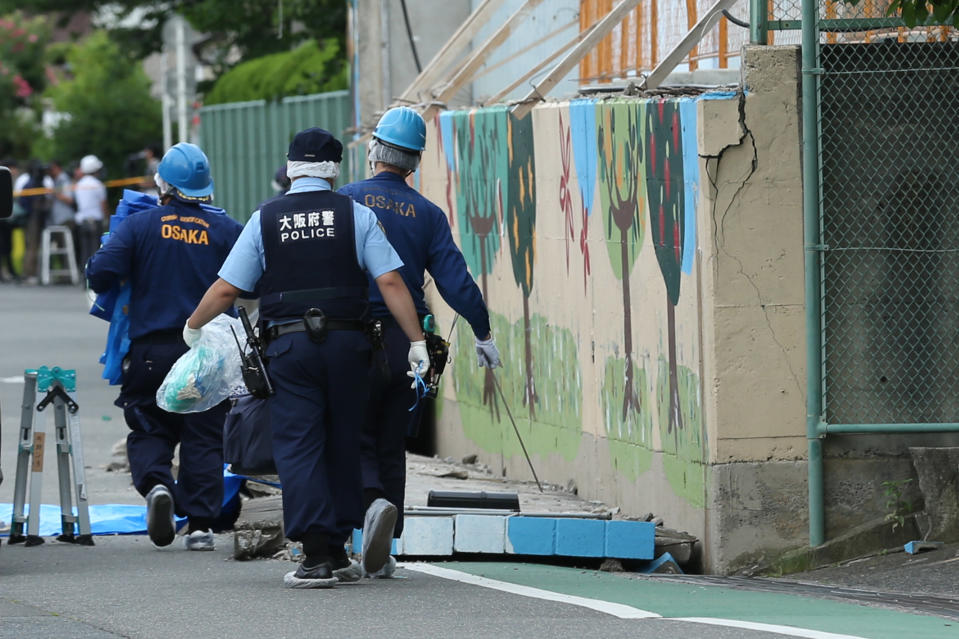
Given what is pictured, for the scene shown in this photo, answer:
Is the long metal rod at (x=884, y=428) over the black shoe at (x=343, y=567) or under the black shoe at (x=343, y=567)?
over

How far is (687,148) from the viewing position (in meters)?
9.20

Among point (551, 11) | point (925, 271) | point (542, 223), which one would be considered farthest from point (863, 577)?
point (551, 11)

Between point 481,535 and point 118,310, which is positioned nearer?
point 481,535

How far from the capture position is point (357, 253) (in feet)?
26.3

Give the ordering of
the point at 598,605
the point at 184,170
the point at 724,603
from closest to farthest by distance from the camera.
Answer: the point at 598,605 < the point at 724,603 < the point at 184,170

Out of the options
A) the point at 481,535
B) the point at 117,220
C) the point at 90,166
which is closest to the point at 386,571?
the point at 481,535

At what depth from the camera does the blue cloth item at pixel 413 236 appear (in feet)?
27.5

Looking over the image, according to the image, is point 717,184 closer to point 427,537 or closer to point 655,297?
point 655,297

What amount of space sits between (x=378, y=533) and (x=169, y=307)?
2137 mm

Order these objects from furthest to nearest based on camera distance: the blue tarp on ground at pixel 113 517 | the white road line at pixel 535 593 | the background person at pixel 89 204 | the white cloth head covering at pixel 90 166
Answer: the white cloth head covering at pixel 90 166 < the background person at pixel 89 204 < the blue tarp on ground at pixel 113 517 < the white road line at pixel 535 593

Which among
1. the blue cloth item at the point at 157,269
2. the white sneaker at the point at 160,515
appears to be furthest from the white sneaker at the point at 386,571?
Answer: the blue cloth item at the point at 157,269

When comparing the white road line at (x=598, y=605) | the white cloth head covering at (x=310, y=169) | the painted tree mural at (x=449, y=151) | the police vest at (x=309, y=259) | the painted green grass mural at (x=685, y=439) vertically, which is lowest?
the white road line at (x=598, y=605)

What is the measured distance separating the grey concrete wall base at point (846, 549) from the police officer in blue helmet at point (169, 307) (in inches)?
105

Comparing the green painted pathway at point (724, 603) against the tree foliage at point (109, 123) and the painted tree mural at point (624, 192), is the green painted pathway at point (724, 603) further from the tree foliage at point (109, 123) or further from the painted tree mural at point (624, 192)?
the tree foliage at point (109, 123)
